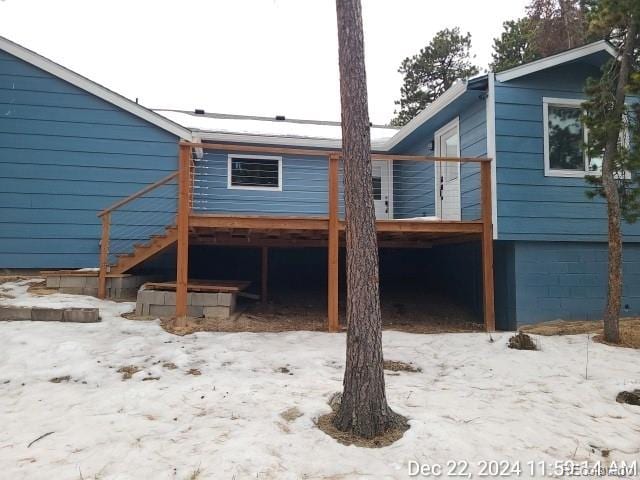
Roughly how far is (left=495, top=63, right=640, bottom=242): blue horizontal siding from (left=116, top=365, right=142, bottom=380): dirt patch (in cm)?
546

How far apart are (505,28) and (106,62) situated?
17196mm

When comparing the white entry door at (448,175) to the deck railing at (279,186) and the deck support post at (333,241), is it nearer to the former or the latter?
the deck railing at (279,186)

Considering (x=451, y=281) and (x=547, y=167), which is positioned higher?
(x=547, y=167)

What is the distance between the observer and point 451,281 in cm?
934

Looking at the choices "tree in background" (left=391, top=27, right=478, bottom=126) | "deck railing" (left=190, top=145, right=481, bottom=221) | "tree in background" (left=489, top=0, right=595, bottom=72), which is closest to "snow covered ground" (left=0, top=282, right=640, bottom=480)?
"deck railing" (left=190, top=145, right=481, bottom=221)

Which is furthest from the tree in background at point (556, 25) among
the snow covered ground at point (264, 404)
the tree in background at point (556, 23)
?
the snow covered ground at point (264, 404)

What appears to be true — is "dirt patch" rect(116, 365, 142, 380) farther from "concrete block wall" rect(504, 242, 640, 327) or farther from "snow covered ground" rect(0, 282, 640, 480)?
"concrete block wall" rect(504, 242, 640, 327)

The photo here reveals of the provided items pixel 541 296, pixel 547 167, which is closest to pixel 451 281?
pixel 541 296

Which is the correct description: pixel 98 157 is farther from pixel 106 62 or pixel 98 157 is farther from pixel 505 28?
pixel 505 28

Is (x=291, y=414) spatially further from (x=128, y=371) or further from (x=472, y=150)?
(x=472, y=150)

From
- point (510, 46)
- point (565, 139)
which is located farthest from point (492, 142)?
point (510, 46)

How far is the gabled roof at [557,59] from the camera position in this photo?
722 cm

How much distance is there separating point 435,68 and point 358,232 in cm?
2300

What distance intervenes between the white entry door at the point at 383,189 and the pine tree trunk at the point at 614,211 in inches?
208
